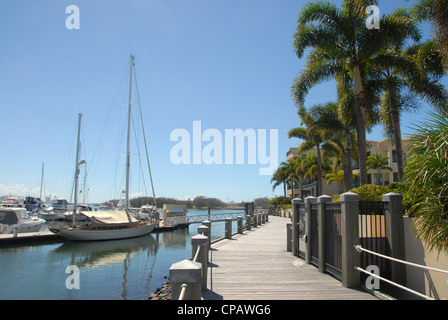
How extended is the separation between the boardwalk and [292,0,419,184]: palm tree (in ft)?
25.4

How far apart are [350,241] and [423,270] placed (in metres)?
1.51

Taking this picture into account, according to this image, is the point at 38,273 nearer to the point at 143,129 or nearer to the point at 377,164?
the point at 143,129

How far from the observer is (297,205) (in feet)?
41.6

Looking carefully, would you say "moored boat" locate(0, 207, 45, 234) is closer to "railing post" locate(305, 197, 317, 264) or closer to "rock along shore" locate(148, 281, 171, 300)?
"rock along shore" locate(148, 281, 171, 300)

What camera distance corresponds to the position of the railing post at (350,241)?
24.3 ft

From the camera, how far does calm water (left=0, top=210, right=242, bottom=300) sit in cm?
1535

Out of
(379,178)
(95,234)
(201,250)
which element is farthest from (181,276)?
(379,178)

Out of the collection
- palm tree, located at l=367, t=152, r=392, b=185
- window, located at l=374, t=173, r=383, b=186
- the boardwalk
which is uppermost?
palm tree, located at l=367, t=152, r=392, b=185

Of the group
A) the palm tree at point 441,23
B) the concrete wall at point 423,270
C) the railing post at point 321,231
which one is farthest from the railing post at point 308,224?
the palm tree at point 441,23

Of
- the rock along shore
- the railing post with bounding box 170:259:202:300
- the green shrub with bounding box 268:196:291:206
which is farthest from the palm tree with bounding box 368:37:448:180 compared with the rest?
the green shrub with bounding box 268:196:291:206

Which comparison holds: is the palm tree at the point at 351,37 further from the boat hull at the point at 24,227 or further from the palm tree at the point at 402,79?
the boat hull at the point at 24,227

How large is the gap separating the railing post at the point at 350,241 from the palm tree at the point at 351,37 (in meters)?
9.28
